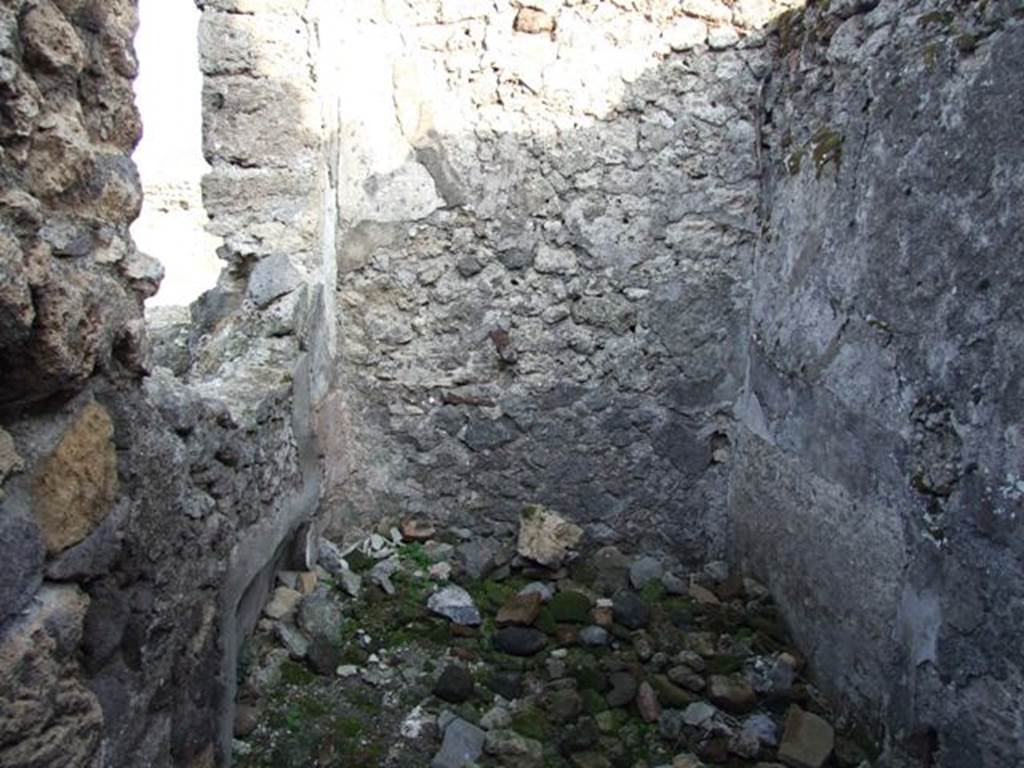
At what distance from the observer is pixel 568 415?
3.28 metres

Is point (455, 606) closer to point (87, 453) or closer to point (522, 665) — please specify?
point (522, 665)

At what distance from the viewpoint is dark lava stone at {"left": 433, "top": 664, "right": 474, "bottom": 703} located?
2512 mm

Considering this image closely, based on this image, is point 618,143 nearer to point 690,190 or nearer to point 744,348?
point 690,190

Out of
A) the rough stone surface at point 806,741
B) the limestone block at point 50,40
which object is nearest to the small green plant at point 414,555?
the rough stone surface at point 806,741

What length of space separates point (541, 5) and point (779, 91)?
95cm

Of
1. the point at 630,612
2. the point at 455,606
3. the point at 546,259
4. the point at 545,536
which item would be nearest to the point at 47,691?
the point at 455,606

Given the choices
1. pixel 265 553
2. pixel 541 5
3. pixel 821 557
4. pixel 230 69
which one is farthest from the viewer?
pixel 541 5

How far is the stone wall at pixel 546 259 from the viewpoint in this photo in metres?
3.09

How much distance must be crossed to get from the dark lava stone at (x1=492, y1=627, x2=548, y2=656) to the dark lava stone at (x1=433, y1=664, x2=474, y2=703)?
25 centimetres

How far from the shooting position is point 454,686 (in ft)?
8.25

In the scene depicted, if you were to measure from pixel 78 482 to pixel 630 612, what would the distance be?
2170mm

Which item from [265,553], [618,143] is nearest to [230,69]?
[618,143]

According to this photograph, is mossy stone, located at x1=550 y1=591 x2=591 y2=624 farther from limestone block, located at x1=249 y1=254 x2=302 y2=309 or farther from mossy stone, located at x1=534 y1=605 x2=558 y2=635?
limestone block, located at x1=249 y1=254 x2=302 y2=309

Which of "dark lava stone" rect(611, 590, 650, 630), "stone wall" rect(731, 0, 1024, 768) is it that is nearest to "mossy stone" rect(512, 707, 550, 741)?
"dark lava stone" rect(611, 590, 650, 630)
